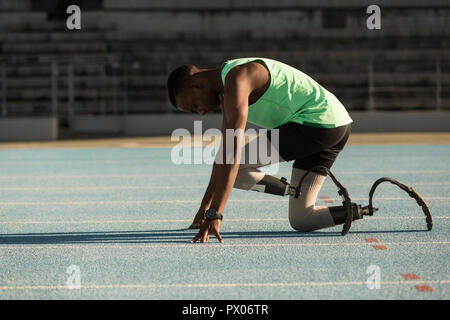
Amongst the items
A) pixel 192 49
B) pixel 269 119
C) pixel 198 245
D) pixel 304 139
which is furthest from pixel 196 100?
pixel 192 49

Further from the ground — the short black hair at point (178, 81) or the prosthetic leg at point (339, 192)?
the short black hair at point (178, 81)

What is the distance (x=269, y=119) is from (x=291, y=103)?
0.17 metres

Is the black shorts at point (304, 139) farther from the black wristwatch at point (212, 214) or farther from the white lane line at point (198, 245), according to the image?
the black wristwatch at point (212, 214)

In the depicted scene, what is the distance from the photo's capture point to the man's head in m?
3.75

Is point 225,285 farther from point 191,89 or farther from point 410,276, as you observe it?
point 191,89

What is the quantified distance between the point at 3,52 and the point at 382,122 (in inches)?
410

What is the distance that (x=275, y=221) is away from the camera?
5.10 metres

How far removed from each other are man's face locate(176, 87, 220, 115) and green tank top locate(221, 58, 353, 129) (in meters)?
0.24

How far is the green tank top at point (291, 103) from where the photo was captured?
3.98 m

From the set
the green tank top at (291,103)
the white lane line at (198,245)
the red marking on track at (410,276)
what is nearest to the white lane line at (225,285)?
the red marking on track at (410,276)

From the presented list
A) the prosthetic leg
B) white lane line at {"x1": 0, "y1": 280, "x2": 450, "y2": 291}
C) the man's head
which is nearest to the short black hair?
the man's head

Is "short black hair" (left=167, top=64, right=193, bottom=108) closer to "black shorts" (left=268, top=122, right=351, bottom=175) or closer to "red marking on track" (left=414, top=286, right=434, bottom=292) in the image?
"black shorts" (left=268, top=122, right=351, bottom=175)

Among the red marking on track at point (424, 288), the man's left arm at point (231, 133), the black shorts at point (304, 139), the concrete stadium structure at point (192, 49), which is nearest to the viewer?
the red marking on track at point (424, 288)

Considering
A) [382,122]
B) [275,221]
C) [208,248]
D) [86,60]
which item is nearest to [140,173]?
[275,221]
